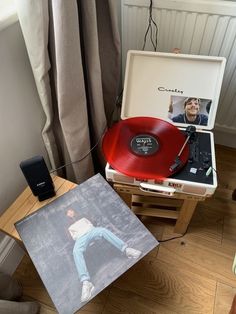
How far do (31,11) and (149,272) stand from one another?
97cm

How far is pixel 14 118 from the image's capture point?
814 millimetres

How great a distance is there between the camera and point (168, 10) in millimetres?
1021

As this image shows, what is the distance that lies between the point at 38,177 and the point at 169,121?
1.78ft

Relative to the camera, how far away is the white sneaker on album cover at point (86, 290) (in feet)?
1.90

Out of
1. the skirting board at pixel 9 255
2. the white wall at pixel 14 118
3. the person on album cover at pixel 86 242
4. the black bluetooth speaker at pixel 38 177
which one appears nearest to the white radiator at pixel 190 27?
the white wall at pixel 14 118

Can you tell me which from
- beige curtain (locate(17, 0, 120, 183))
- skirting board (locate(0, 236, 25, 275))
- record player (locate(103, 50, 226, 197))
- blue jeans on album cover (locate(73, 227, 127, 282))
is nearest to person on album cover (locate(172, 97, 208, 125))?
record player (locate(103, 50, 226, 197))

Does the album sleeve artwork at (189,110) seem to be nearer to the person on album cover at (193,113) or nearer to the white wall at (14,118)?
the person on album cover at (193,113)

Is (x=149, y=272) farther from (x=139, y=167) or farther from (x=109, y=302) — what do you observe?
(x=139, y=167)

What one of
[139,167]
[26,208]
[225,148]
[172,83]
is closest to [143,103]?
[172,83]

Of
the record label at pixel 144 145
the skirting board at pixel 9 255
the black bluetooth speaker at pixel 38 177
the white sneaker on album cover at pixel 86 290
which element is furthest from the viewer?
the skirting board at pixel 9 255

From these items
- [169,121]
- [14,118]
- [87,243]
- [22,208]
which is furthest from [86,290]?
[169,121]

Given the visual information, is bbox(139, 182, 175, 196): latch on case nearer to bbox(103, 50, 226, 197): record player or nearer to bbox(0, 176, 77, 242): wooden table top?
bbox(103, 50, 226, 197): record player

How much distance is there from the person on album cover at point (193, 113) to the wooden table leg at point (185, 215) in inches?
12.3

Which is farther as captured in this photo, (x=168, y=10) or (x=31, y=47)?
(x=168, y=10)
